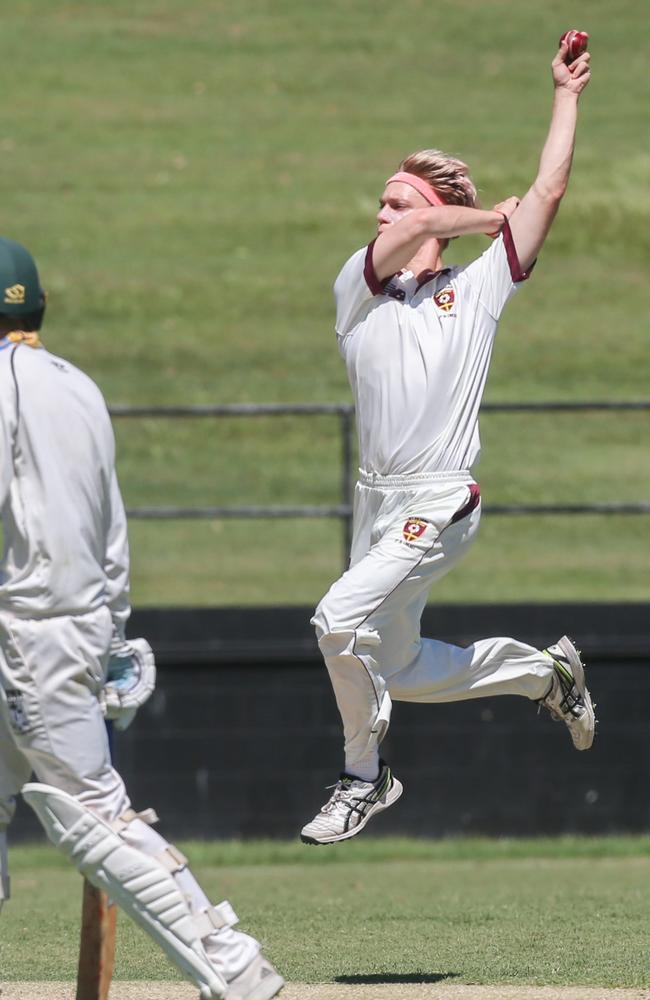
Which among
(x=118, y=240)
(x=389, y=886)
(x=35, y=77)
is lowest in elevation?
(x=389, y=886)

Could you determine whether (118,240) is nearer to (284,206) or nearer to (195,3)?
(284,206)

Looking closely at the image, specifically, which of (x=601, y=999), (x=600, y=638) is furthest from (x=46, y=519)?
(x=600, y=638)

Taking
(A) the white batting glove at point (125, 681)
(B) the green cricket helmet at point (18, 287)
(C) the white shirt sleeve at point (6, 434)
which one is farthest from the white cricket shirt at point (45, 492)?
(A) the white batting glove at point (125, 681)

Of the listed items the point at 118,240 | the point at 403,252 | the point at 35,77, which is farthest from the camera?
the point at 35,77

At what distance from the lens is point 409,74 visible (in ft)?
79.8

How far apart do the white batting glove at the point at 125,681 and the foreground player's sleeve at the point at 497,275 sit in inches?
68.9

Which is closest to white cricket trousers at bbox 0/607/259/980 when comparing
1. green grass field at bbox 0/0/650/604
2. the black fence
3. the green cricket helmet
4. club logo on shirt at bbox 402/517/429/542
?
the green cricket helmet

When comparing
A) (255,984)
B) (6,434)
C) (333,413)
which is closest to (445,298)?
(6,434)

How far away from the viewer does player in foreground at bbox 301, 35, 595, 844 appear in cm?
566

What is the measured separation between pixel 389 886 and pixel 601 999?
3823 mm

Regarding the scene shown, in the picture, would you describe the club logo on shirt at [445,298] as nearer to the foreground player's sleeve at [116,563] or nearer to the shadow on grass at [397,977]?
the foreground player's sleeve at [116,563]

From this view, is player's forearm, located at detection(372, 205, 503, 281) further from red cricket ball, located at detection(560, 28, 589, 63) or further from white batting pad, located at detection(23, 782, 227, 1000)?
white batting pad, located at detection(23, 782, 227, 1000)

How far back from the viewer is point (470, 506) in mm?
5777

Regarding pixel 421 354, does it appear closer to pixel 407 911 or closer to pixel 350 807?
pixel 350 807
